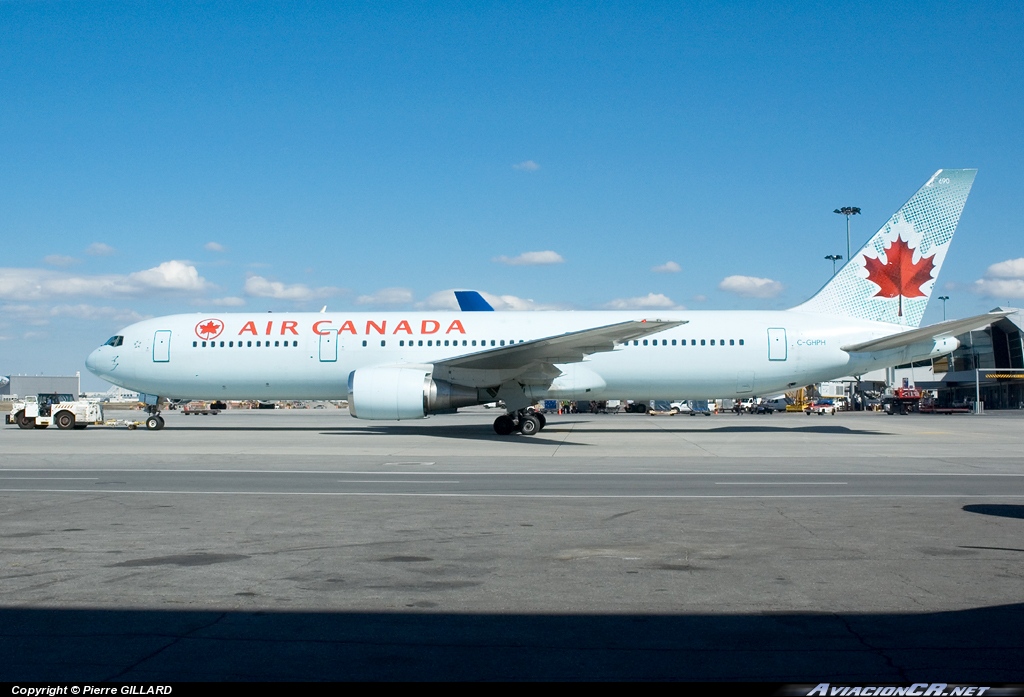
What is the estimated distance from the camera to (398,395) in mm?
22672

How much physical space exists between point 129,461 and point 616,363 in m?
14.5

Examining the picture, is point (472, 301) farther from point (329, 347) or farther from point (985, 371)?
point (985, 371)

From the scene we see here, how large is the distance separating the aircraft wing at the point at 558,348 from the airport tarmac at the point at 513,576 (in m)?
8.14

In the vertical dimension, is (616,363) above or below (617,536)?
above

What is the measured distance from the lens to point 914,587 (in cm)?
581

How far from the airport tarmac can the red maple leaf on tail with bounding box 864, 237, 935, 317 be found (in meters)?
14.3

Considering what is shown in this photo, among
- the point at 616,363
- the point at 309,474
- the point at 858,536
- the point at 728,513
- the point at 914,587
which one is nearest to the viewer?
the point at 914,587

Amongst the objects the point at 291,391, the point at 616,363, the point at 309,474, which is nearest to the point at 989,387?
the point at 616,363

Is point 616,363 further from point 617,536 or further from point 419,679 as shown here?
point 419,679

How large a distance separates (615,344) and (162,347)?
15.0m

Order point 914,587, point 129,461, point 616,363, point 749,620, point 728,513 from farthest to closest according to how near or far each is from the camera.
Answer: point 616,363, point 129,461, point 728,513, point 914,587, point 749,620

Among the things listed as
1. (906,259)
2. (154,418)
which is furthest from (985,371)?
(154,418)

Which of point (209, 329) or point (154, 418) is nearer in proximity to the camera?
point (209, 329)

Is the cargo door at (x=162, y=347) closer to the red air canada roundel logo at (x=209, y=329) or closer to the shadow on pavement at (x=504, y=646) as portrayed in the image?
the red air canada roundel logo at (x=209, y=329)
